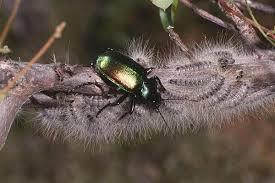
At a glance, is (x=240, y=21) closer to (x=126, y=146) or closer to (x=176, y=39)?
(x=176, y=39)

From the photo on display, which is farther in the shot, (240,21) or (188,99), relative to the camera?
(188,99)

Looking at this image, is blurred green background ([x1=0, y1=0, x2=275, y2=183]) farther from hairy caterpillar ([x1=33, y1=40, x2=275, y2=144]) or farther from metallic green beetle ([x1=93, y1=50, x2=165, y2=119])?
metallic green beetle ([x1=93, y1=50, x2=165, y2=119])

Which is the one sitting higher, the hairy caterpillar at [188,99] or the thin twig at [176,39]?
the thin twig at [176,39]

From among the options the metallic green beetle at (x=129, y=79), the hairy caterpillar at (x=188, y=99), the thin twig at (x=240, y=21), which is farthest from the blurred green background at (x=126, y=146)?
the thin twig at (x=240, y=21)

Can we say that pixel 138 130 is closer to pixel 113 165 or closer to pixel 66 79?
pixel 66 79

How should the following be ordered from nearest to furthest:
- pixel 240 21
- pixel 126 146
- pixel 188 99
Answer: pixel 240 21 < pixel 188 99 < pixel 126 146

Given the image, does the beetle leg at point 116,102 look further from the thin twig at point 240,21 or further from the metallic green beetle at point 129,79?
the thin twig at point 240,21

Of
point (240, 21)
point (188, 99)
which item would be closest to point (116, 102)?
point (188, 99)
